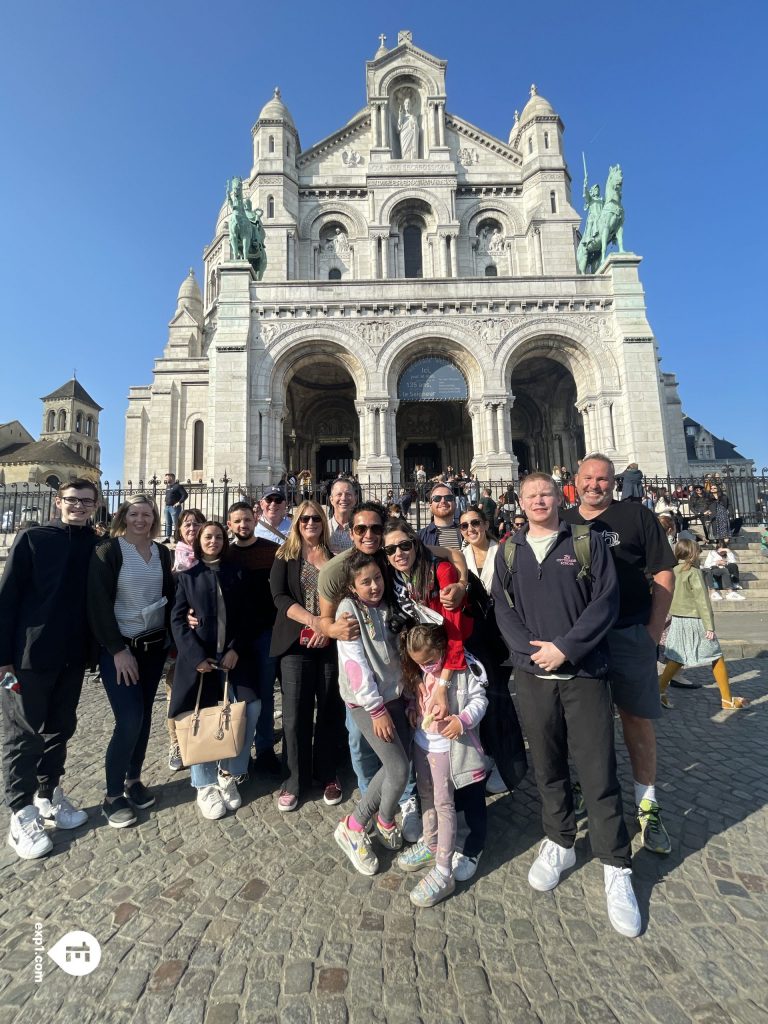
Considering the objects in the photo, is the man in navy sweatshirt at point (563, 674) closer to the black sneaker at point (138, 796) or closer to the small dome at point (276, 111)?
the black sneaker at point (138, 796)

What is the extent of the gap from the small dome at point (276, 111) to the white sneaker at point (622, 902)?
32.1 metres

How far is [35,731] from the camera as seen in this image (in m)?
3.09

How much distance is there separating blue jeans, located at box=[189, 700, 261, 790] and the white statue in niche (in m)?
29.3

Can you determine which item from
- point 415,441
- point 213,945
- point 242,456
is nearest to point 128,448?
point 242,456

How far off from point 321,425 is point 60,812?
69.6ft

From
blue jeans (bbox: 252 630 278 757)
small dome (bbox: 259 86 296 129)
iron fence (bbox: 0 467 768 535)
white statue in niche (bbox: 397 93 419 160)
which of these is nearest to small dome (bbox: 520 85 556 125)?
white statue in niche (bbox: 397 93 419 160)

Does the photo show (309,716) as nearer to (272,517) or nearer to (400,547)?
(400,547)

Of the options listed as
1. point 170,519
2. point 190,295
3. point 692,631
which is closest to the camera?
point 692,631

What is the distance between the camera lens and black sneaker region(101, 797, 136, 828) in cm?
318

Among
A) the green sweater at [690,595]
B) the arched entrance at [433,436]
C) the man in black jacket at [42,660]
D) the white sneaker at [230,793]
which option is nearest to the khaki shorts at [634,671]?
the green sweater at [690,595]

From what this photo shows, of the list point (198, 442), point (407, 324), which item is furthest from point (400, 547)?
point (198, 442)

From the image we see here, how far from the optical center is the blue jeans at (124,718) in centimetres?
328

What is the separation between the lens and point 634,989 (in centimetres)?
195

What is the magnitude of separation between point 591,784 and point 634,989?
2.65ft
